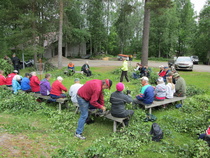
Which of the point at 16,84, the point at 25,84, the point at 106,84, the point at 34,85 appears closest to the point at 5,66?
the point at 16,84

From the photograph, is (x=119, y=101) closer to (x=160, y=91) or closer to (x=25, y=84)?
(x=160, y=91)

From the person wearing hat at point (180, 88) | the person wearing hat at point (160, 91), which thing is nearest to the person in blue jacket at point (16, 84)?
the person wearing hat at point (160, 91)

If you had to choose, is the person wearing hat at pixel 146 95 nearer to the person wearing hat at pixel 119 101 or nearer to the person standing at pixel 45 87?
the person wearing hat at pixel 119 101

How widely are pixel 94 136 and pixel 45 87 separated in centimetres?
323

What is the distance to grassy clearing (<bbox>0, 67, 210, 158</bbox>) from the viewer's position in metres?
3.73

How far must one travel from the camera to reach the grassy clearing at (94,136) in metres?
3.73

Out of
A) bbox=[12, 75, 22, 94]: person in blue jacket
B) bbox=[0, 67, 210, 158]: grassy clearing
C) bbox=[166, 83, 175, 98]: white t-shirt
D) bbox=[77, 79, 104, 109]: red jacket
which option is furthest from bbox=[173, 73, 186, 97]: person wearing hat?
bbox=[12, 75, 22, 94]: person in blue jacket

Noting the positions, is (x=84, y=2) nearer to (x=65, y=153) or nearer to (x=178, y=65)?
(x=178, y=65)

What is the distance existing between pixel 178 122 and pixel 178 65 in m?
14.2

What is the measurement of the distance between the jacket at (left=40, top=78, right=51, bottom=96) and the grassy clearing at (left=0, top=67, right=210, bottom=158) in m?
0.59

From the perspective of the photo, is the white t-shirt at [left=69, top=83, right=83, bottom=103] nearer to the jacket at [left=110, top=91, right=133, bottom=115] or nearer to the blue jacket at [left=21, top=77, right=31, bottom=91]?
the jacket at [left=110, top=91, right=133, bottom=115]

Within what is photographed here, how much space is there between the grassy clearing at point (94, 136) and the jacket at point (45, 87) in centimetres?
59

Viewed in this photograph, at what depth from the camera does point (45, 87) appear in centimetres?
712

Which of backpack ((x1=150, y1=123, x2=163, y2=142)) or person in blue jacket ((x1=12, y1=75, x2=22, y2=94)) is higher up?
person in blue jacket ((x1=12, y1=75, x2=22, y2=94))
